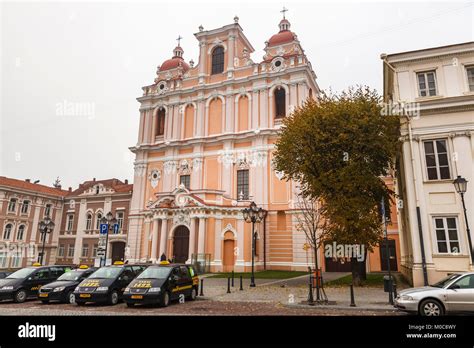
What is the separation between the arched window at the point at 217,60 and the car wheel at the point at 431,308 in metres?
34.4

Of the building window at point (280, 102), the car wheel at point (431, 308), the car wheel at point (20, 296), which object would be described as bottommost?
the car wheel at point (20, 296)

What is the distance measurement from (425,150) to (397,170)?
6346 millimetres

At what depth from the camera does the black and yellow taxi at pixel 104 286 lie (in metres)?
13.4

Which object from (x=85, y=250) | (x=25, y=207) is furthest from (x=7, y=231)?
(x=85, y=250)

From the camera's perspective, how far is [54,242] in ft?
156

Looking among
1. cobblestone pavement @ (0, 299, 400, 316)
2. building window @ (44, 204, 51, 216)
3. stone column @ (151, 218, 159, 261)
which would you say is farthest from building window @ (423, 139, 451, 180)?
building window @ (44, 204, 51, 216)

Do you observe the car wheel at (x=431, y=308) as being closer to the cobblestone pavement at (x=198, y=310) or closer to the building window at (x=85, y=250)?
the cobblestone pavement at (x=198, y=310)

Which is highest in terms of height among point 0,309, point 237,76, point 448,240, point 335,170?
point 237,76

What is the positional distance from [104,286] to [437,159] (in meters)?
16.9

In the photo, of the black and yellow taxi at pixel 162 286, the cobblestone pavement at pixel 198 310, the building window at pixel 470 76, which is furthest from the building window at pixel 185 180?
the building window at pixel 470 76

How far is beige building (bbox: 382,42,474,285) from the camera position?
16438 mm

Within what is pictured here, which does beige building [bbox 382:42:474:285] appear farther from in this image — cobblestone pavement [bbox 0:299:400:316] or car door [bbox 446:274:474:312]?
cobblestone pavement [bbox 0:299:400:316]
